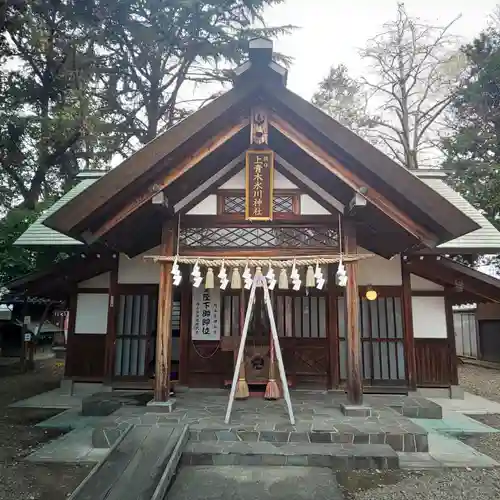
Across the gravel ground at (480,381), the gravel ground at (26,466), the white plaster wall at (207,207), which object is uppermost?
the white plaster wall at (207,207)

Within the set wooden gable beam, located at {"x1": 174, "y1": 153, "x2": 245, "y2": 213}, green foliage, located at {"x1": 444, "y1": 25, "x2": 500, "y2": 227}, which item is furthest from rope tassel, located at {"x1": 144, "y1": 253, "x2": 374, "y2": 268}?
green foliage, located at {"x1": 444, "y1": 25, "x2": 500, "y2": 227}

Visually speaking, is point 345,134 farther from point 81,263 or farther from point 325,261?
point 81,263

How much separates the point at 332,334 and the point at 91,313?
210 inches

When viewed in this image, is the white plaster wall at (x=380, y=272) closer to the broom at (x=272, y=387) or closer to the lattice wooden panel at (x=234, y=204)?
the broom at (x=272, y=387)

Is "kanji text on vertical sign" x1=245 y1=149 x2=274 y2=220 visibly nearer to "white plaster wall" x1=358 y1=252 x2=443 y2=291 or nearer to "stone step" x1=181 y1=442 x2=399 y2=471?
"stone step" x1=181 y1=442 x2=399 y2=471

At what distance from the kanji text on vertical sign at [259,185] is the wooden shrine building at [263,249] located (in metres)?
0.02

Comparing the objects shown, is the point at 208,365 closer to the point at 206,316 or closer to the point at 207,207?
the point at 206,316

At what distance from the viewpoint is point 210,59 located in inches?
657

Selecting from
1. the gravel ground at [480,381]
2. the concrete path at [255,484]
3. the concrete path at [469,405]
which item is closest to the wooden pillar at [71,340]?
the concrete path at [255,484]

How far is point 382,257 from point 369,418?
12.8 ft

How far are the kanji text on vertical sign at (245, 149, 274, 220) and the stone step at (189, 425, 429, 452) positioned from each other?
3046mm

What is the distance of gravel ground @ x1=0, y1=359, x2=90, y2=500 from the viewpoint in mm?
4184

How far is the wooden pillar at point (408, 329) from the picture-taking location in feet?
27.3

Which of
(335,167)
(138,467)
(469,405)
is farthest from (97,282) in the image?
(469,405)
